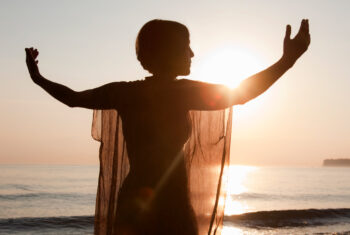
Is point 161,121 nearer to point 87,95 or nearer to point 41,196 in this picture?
point 87,95

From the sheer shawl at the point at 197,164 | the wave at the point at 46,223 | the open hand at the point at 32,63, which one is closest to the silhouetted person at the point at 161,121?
the sheer shawl at the point at 197,164

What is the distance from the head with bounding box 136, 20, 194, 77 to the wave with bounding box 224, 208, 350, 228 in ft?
59.9

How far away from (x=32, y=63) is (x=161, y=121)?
793 millimetres

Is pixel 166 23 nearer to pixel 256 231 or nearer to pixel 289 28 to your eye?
pixel 289 28

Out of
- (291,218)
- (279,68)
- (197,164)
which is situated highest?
(279,68)

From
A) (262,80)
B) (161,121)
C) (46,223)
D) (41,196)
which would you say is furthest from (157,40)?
(41,196)

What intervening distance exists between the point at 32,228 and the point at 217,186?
17099 millimetres

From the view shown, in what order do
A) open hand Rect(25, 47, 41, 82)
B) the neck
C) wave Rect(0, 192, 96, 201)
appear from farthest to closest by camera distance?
wave Rect(0, 192, 96, 201) → open hand Rect(25, 47, 41, 82) → the neck

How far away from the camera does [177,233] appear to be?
2137 millimetres

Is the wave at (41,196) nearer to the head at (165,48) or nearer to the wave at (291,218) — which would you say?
the wave at (291,218)

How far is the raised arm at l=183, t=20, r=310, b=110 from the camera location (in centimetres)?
200

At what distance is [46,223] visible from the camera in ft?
63.7

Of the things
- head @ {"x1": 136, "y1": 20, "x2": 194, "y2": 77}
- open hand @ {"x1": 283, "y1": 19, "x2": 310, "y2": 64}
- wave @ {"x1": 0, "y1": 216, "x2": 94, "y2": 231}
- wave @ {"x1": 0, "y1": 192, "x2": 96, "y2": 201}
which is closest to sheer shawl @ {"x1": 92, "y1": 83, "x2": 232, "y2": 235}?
head @ {"x1": 136, "y1": 20, "x2": 194, "y2": 77}

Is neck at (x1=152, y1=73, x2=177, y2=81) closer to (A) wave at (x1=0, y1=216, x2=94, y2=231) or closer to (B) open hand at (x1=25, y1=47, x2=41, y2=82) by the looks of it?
(B) open hand at (x1=25, y1=47, x2=41, y2=82)
